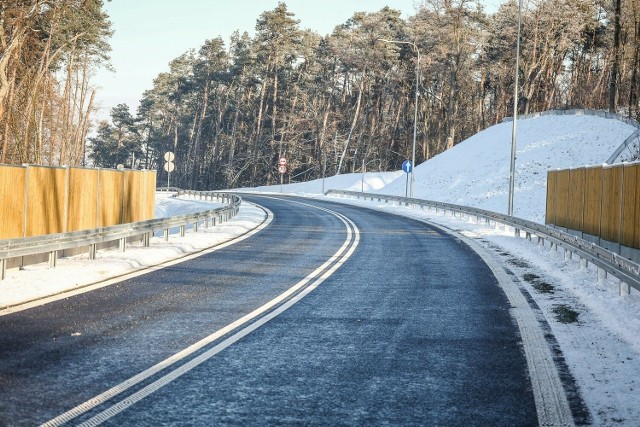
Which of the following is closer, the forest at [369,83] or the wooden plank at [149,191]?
the wooden plank at [149,191]

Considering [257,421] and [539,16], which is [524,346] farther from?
[539,16]

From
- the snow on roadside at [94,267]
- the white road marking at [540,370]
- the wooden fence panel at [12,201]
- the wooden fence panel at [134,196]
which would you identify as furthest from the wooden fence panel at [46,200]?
the white road marking at [540,370]

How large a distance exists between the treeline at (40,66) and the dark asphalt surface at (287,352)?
955 inches

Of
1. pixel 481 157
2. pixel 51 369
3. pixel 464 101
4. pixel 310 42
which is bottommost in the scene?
pixel 51 369

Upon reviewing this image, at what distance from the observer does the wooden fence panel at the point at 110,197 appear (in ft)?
58.7

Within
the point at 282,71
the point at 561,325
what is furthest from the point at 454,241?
the point at 282,71

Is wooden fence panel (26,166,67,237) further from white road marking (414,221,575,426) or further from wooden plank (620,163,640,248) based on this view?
wooden plank (620,163,640,248)

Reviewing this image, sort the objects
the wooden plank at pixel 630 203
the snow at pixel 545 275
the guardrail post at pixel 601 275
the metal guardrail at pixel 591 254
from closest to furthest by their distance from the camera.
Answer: the snow at pixel 545 275 → the metal guardrail at pixel 591 254 → the guardrail post at pixel 601 275 → the wooden plank at pixel 630 203

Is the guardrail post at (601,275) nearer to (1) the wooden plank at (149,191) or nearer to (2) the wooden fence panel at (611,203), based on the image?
(2) the wooden fence panel at (611,203)

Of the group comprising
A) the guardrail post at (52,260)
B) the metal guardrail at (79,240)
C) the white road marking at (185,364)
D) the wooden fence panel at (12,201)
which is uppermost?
the wooden fence panel at (12,201)

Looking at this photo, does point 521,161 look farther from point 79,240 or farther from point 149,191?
point 79,240

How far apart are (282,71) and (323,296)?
8124 cm

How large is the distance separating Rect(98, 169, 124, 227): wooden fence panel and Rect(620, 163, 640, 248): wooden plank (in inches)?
474

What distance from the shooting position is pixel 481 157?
188 ft
